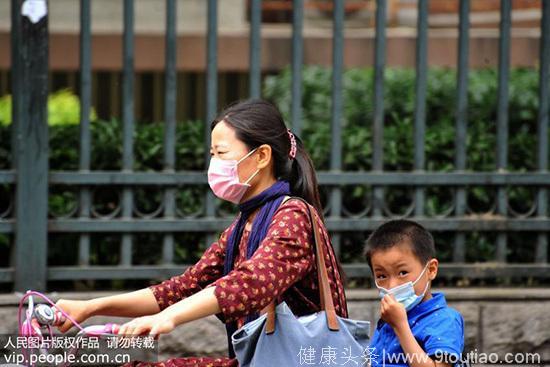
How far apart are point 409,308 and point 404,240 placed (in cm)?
25

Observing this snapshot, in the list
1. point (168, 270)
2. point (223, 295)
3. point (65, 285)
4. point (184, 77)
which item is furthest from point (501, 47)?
point (184, 77)

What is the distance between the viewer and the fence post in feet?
18.5

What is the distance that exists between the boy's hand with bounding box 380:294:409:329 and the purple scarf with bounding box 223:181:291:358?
1.55ft

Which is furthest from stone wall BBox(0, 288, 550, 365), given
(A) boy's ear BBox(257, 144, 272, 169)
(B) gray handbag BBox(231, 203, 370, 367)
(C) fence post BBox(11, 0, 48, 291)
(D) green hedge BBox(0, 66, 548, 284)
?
(B) gray handbag BBox(231, 203, 370, 367)

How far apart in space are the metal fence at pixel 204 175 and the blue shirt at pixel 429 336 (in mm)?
2033

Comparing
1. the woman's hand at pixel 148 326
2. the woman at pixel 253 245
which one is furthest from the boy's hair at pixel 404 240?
the woman's hand at pixel 148 326

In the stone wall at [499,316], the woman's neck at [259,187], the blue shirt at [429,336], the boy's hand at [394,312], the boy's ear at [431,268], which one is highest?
the woman's neck at [259,187]

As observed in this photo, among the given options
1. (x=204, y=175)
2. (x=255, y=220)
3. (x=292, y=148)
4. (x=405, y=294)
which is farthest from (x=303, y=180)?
(x=204, y=175)

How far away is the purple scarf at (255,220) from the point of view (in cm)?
367

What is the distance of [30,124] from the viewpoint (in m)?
5.64

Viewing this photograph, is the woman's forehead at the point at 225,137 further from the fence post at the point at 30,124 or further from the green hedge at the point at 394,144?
the green hedge at the point at 394,144

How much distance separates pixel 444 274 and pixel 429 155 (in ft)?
2.44

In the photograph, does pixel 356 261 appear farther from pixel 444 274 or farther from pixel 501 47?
pixel 501 47

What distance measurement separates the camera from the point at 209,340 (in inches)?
227
